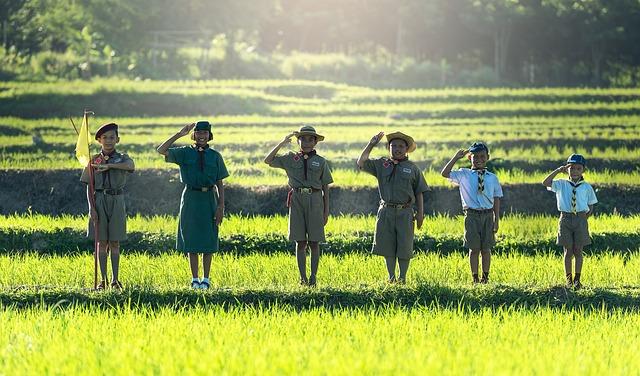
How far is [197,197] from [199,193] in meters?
0.04

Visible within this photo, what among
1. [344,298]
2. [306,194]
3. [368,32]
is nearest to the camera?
[344,298]

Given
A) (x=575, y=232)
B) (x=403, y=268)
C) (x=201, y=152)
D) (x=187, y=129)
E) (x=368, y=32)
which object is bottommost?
(x=403, y=268)

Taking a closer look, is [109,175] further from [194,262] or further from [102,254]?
[194,262]

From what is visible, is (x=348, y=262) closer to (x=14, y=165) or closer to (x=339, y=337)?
(x=339, y=337)

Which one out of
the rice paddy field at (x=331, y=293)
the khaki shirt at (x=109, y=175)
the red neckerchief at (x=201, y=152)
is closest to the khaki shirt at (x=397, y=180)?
the rice paddy field at (x=331, y=293)

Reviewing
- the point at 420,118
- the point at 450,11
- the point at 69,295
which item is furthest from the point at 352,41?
the point at 69,295

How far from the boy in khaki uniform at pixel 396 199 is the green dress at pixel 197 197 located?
3.91ft

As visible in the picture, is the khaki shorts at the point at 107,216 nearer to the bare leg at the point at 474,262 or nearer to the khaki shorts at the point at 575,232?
the bare leg at the point at 474,262

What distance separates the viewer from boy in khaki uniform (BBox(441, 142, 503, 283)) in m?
9.62

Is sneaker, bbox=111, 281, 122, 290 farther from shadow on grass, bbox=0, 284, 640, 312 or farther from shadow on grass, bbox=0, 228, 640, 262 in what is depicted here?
shadow on grass, bbox=0, 228, 640, 262

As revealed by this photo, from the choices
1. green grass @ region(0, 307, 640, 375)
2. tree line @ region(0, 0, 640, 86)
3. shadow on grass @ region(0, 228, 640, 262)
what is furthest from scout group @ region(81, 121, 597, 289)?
tree line @ region(0, 0, 640, 86)

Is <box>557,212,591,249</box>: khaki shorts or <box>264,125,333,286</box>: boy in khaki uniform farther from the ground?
<box>264,125,333,286</box>: boy in khaki uniform

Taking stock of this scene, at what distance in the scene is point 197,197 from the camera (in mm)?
9281

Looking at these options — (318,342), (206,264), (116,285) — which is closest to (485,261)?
(206,264)
